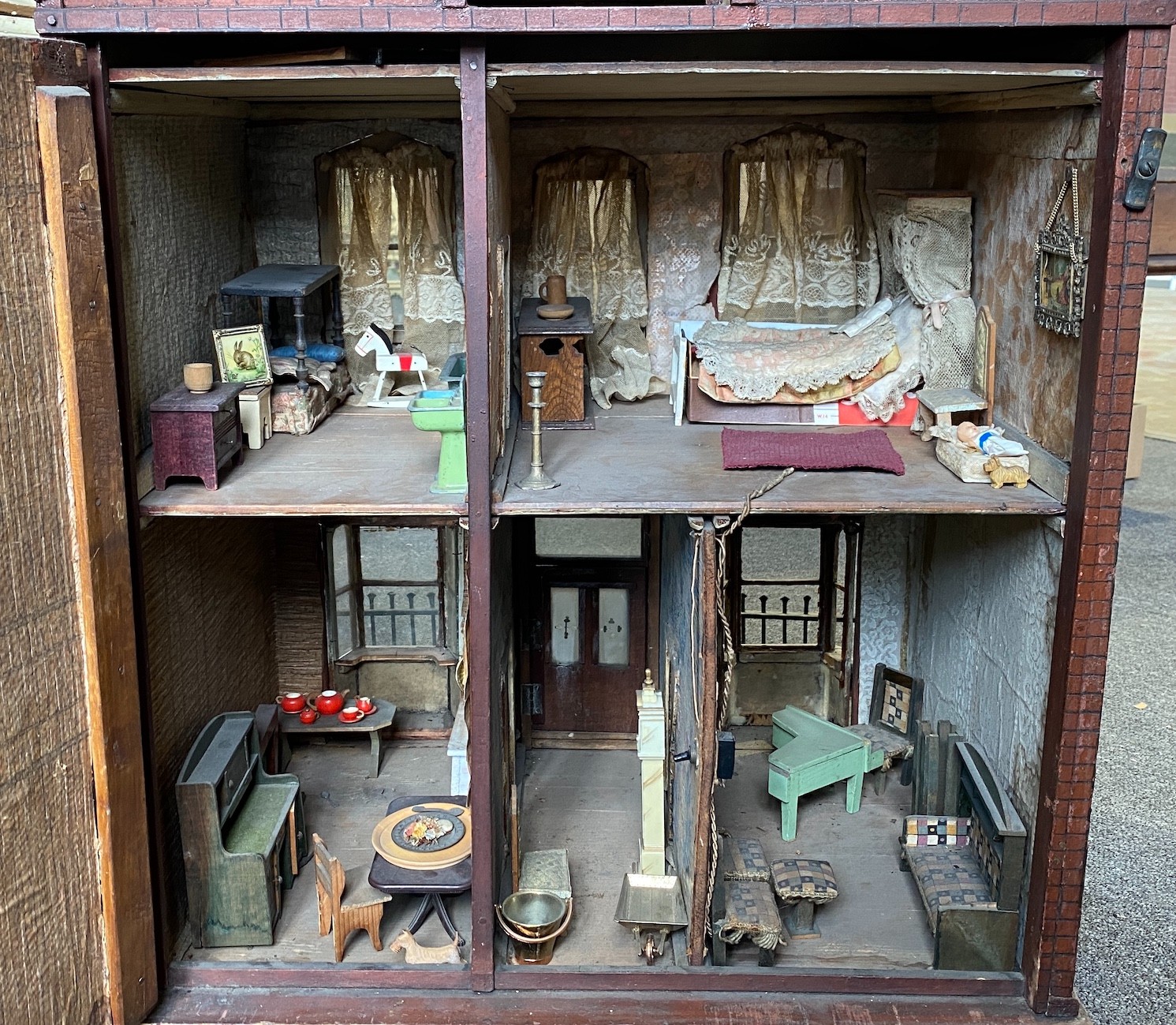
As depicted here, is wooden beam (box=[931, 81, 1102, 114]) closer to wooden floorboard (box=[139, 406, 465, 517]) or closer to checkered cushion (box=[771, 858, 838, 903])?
wooden floorboard (box=[139, 406, 465, 517])

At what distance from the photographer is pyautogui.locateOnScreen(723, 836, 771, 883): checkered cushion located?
5816mm

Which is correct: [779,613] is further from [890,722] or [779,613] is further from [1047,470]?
[1047,470]

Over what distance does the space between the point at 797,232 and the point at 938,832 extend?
3.23m

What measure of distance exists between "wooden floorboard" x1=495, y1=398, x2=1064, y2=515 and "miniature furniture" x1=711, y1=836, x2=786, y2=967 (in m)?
1.77

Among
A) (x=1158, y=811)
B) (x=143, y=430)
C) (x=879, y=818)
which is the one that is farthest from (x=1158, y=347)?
(x=143, y=430)

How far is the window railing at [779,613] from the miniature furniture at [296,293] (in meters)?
2.88

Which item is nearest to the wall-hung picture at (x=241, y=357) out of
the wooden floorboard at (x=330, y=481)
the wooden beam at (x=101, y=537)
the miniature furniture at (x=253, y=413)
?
the miniature furniture at (x=253, y=413)

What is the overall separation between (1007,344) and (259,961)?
4.38 meters

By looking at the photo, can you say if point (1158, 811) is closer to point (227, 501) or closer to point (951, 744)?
point (951, 744)

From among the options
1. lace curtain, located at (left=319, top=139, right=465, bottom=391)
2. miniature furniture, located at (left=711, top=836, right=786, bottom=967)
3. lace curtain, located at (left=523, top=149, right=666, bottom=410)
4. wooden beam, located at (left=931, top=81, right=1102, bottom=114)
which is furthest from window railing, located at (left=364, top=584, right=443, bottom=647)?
wooden beam, located at (left=931, top=81, right=1102, bottom=114)

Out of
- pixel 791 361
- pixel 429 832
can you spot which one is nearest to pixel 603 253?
pixel 791 361

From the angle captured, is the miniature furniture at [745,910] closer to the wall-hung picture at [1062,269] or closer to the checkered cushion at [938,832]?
the checkered cushion at [938,832]

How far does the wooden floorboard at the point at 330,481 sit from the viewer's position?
16.1 ft

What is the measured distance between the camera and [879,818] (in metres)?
6.80
